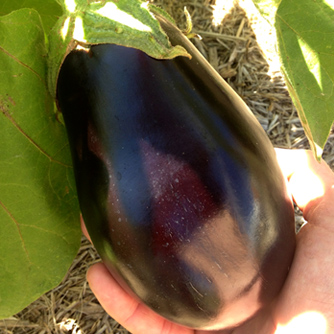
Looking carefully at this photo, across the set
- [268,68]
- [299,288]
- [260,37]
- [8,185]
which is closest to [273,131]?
[268,68]

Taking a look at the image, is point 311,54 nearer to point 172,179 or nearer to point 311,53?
point 311,53

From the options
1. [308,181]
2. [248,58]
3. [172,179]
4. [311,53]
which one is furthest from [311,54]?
[248,58]

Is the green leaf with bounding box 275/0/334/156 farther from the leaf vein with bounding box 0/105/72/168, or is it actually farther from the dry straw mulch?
the dry straw mulch

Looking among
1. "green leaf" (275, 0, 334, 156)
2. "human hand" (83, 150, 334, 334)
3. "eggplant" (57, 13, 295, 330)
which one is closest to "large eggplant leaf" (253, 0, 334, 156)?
"green leaf" (275, 0, 334, 156)

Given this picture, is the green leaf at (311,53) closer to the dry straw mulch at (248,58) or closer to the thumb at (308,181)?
the thumb at (308,181)

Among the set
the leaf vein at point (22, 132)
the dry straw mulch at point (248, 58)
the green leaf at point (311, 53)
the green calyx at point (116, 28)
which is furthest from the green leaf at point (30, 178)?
the dry straw mulch at point (248, 58)

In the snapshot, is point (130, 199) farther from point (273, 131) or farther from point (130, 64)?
point (273, 131)
